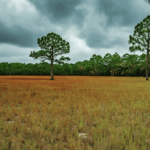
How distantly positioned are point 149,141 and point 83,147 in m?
1.65

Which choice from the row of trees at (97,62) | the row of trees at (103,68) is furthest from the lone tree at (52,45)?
the row of trees at (103,68)

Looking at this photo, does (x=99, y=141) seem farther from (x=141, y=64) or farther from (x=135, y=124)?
(x=141, y=64)

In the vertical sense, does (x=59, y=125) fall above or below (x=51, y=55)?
below

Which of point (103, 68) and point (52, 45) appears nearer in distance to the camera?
point (52, 45)

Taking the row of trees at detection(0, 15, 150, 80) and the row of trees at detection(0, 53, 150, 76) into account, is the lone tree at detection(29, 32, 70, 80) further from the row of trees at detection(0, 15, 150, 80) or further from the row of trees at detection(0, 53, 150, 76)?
Answer: the row of trees at detection(0, 53, 150, 76)

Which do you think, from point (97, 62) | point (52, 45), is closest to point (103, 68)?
point (97, 62)

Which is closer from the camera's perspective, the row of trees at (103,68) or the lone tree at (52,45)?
the lone tree at (52,45)

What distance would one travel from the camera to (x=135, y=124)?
13.5 feet

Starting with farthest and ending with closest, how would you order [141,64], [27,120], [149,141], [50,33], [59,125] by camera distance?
[141,64] < [50,33] < [27,120] < [59,125] < [149,141]

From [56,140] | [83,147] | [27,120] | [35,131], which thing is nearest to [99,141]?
[83,147]

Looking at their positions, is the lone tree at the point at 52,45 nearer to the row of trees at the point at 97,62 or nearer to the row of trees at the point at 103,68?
the row of trees at the point at 97,62

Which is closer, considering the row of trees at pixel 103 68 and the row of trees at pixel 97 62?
the row of trees at pixel 97 62

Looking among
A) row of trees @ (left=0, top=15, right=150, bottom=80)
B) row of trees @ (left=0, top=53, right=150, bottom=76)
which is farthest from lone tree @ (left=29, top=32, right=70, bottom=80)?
row of trees @ (left=0, top=53, right=150, bottom=76)

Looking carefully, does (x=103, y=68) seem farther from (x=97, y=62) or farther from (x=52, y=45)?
(x=52, y=45)
